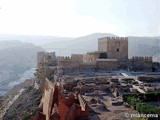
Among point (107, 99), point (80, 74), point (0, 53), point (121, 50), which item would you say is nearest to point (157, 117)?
point (107, 99)

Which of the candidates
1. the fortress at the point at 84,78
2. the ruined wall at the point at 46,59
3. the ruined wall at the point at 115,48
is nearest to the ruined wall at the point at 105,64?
the fortress at the point at 84,78

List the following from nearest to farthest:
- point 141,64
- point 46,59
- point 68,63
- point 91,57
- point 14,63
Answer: point 68,63 → point 141,64 → point 46,59 → point 91,57 → point 14,63

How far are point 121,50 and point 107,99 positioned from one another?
58.5ft

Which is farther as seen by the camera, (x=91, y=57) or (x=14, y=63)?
(x=14, y=63)

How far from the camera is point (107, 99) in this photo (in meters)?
22.5

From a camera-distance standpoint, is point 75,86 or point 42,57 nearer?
point 75,86

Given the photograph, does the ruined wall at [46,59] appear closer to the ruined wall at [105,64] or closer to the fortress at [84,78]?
the fortress at [84,78]

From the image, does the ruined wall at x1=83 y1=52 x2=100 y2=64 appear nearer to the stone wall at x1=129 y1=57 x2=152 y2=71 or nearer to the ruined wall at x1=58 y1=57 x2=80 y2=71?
the ruined wall at x1=58 y1=57 x2=80 y2=71

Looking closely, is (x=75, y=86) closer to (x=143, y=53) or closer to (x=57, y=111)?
(x=57, y=111)

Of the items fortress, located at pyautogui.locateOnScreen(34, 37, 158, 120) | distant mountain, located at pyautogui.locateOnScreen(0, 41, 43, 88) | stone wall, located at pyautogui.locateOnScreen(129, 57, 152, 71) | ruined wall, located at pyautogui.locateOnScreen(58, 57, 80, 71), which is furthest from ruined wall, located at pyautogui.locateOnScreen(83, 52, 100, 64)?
distant mountain, located at pyautogui.locateOnScreen(0, 41, 43, 88)

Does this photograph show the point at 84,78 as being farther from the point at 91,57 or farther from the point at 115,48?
the point at 115,48

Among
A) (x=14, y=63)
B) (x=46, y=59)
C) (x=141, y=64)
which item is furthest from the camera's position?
(x=14, y=63)

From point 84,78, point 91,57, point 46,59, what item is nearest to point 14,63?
point 46,59

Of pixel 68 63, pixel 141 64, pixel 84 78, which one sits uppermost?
pixel 68 63
